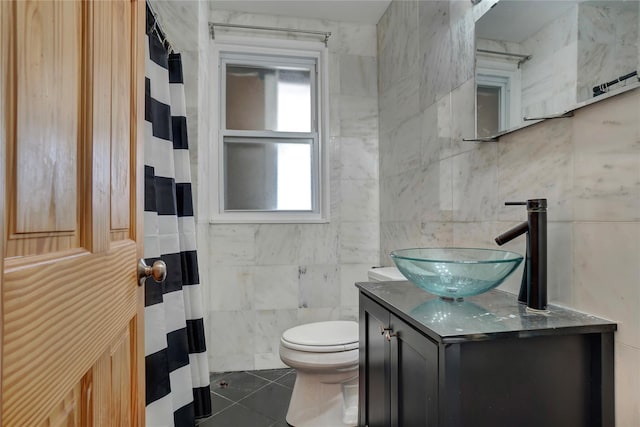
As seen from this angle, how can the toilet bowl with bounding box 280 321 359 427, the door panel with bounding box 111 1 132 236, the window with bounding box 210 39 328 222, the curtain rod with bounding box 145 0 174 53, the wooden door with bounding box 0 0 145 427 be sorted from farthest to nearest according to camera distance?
the window with bounding box 210 39 328 222 → the toilet bowl with bounding box 280 321 359 427 → the curtain rod with bounding box 145 0 174 53 → the door panel with bounding box 111 1 132 236 → the wooden door with bounding box 0 0 145 427

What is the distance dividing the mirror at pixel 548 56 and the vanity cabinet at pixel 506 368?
24.0 inches

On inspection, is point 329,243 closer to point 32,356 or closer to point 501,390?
point 501,390

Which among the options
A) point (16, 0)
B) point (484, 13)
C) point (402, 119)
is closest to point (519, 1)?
point (484, 13)

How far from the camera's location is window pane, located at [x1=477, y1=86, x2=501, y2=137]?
1.26m

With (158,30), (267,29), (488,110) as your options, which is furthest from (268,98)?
(488,110)

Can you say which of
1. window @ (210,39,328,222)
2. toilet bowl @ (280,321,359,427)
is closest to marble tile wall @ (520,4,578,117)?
toilet bowl @ (280,321,359,427)

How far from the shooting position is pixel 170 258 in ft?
4.86

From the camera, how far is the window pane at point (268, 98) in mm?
2459

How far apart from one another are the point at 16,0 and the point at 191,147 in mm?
1594

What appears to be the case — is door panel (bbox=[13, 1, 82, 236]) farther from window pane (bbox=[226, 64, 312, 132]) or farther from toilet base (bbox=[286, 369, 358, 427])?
window pane (bbox=[226, 64, 312, 132])

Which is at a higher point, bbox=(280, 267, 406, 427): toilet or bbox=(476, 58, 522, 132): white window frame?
bbox=(476, 58, 522, 132): white window frame

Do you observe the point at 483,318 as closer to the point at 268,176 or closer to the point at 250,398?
the point at 250,398

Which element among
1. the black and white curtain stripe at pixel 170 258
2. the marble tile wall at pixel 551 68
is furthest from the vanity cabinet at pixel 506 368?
the black and white curtain stripe at pixel 170 258

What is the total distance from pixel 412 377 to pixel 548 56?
1016 millimetres
